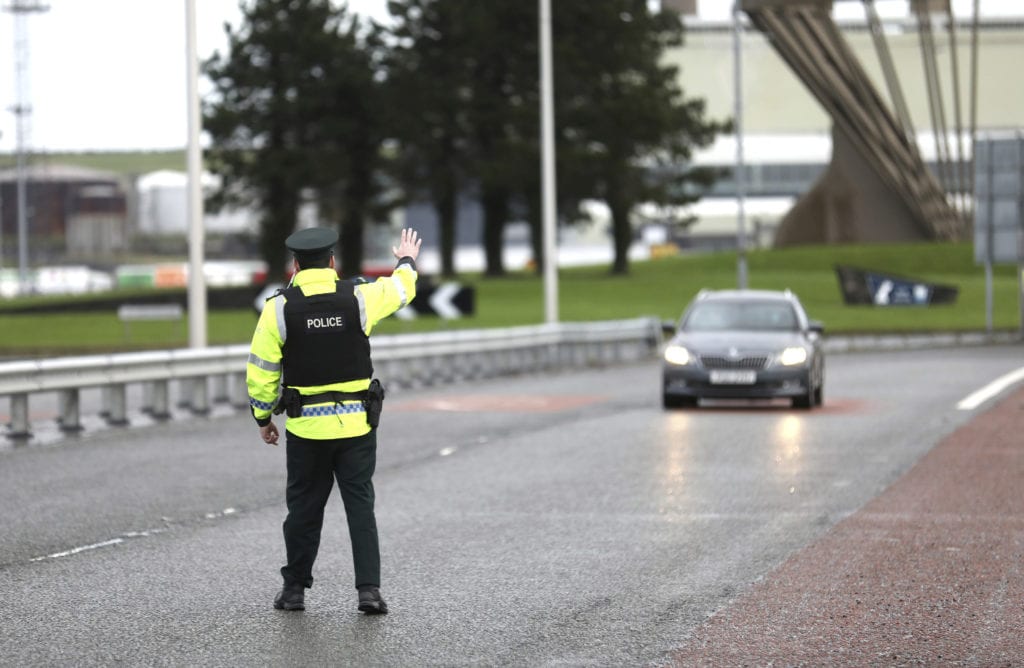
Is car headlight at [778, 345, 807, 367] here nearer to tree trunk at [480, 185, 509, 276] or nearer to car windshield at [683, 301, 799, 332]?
car windshield at [683, 301, 799, 332]

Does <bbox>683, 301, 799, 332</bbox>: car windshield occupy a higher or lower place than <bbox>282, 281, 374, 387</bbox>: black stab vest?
lower

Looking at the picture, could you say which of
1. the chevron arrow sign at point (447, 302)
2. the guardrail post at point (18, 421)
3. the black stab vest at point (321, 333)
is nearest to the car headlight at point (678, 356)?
the guardrail post at point (18, 421)

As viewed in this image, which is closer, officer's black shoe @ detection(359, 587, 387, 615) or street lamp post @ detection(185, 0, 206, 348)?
officer's black shoe @ detection(359, 587, 387, 615)

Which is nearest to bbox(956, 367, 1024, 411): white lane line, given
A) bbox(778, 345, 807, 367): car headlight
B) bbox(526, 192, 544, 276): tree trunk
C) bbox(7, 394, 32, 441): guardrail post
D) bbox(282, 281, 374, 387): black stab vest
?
bbox(778, 345, 807, 367): car headlight

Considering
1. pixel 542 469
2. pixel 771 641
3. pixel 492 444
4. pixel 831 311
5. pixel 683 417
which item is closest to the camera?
pixel 771 641

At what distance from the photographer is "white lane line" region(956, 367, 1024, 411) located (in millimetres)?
22734

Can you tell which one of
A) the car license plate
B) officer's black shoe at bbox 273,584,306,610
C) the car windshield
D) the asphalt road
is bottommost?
the asphalt road

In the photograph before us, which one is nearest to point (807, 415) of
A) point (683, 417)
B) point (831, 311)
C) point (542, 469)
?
point (683, 417)

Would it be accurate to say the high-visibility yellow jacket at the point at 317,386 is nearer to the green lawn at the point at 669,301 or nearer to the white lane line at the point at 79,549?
the white lane line at the point at 79,549

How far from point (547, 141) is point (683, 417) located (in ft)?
53.0

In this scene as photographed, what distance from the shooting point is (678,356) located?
2195cm

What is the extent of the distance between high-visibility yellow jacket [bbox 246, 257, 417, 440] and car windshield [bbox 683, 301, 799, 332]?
576 inches

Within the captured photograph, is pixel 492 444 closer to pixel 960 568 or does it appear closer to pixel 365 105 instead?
pixel 960 568

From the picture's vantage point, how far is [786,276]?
7700cm
